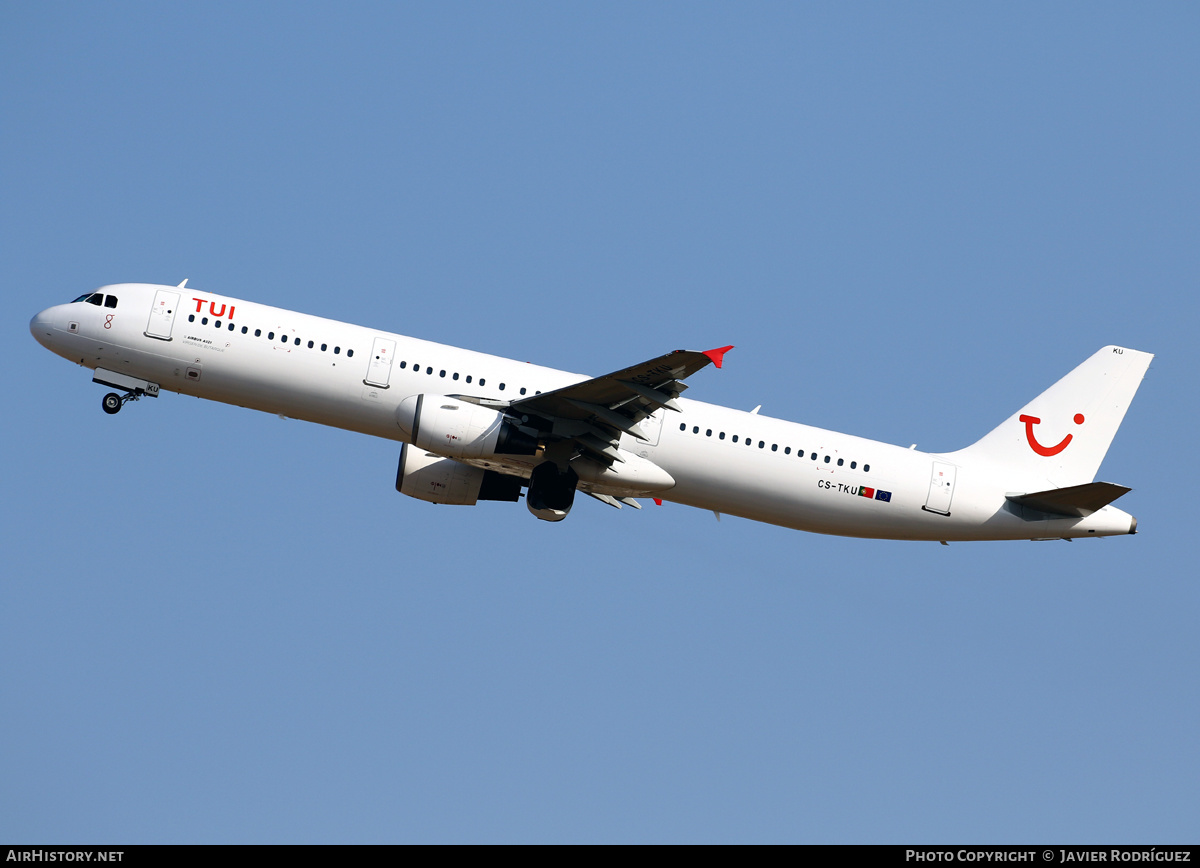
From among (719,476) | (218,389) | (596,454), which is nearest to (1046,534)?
(719,476)

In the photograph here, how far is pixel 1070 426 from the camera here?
120ft

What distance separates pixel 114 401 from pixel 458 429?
32.8 ft

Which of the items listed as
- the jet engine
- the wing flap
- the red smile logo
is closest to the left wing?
the wing flap

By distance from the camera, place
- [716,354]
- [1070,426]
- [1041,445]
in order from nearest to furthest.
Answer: [716,354] → [1041,445] → [1070,426]

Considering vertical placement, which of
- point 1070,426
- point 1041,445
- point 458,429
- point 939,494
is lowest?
point 458,429

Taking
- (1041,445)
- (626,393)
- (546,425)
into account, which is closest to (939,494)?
(1041,445)

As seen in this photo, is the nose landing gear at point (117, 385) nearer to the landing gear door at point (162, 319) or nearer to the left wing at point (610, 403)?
the landing gear door at point (162, 319)

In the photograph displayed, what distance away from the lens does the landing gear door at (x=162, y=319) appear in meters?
33.7

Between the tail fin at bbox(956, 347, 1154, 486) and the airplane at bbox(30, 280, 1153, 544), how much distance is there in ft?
2.53

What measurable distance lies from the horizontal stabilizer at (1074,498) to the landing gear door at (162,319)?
23588 millimetres

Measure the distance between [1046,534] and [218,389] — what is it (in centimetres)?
2318

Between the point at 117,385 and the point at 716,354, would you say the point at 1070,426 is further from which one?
the point at 117,385

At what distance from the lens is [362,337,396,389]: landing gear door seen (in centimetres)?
3312

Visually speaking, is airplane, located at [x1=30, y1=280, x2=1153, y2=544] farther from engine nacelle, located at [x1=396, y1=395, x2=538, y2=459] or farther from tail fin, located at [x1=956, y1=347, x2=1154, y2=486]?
tail fin, located at [x1=956, y1=347, x2=1154, y2=486]
